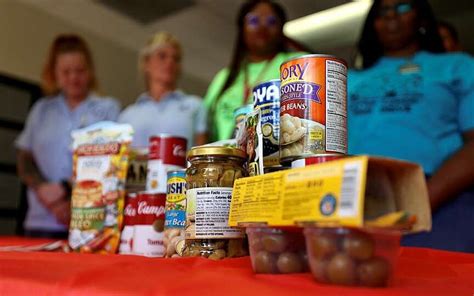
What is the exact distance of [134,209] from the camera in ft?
2.85

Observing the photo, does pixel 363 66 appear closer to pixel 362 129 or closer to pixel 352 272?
pixel 362 129

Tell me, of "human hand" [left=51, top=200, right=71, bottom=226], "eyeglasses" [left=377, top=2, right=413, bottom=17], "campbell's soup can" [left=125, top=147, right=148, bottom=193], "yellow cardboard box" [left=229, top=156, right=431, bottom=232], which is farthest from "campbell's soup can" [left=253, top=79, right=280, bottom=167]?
"human hand" [left=51, top=200, right=71, bottom=226]

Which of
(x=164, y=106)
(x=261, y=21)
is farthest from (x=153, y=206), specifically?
(x=164, y=106)

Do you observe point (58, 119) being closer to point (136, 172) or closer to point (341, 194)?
point (136, 172)

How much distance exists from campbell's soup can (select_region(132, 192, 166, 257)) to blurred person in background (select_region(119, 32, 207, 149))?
1008 millimetres

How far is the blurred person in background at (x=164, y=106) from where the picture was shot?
1.91 metres

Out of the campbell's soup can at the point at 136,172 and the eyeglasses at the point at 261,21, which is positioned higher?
the eyeglasses at the point at 261,21

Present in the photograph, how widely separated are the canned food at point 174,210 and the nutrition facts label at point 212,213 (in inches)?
3.7

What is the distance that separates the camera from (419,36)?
1582 millimetres

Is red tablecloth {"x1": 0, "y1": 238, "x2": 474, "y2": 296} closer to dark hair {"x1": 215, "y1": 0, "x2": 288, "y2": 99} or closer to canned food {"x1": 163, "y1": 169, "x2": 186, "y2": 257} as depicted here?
canned food {"x1": 163, "y1": 169, "x2": 186, "y2": 257}

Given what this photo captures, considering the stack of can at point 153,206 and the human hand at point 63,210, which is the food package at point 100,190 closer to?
the stack of can at point 153,206

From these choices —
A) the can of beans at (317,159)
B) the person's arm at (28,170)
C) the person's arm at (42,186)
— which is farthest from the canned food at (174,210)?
the person's arm at (28,170)

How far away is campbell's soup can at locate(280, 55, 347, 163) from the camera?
2.01 ft

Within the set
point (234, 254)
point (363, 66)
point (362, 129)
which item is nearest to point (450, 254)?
point (234, 254)
